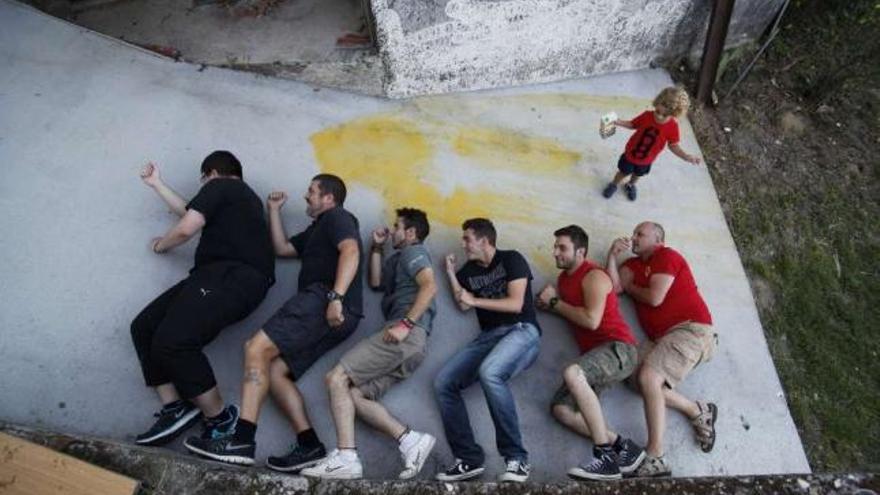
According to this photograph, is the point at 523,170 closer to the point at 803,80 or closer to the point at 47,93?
the point at 803,80

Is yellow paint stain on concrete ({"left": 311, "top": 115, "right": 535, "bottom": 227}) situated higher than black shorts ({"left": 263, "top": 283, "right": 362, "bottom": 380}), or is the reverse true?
yellow paint stain on concrete ({"left": 311, "top": 115, "right": 535, "bottom": 227})

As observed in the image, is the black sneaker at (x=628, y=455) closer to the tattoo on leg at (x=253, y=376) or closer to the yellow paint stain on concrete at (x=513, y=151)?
the tattoo on leg at (x=253, y=376)

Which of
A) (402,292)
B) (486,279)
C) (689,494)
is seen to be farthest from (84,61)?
(689,494)

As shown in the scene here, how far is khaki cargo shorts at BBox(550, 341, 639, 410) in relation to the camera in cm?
445

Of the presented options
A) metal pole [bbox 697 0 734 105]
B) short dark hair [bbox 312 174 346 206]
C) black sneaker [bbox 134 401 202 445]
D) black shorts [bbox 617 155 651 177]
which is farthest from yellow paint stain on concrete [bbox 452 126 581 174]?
black sneaker [bbox 134 401 202 445]

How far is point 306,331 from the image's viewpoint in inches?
167

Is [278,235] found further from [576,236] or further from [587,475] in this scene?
[587,475]

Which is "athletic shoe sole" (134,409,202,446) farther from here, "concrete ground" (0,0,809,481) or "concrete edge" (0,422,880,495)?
"concrete edge" (0,422,880,495)

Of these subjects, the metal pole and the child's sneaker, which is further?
the metal pole

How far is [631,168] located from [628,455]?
231cm

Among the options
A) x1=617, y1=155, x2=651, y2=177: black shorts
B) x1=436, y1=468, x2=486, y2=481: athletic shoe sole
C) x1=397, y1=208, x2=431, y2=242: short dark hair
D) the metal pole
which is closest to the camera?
x1=436, y1=468, x2=486, y2=481: athletic shoe sole

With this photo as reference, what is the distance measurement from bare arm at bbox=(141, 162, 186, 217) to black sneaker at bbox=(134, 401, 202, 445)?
1386mm

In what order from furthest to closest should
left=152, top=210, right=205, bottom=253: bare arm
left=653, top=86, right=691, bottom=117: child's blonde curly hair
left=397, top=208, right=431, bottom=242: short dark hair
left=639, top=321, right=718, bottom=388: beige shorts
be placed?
left=653, top=86, right=691, bottom=117: child's blonde curly hair
left=397, top=208, right=431, bottom=242: short dark hair
left=639, top=321, right=718, bottom=388: beige shorts
left=152, top=210, right=205, bottom=253: bare arm

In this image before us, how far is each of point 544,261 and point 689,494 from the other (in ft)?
7.55
